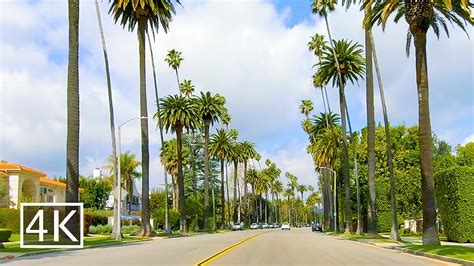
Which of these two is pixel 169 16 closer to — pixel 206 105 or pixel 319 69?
pixel 319 69

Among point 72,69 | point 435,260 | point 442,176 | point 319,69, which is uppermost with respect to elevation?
point 319,69

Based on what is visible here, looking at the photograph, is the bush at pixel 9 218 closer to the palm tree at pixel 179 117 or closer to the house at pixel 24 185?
the house at pixel 24 185

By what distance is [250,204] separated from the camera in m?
158

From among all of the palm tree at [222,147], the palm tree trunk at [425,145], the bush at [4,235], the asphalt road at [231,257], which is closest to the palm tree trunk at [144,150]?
the bush at [4,235]

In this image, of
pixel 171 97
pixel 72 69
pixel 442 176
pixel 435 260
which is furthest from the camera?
pixel 171 97

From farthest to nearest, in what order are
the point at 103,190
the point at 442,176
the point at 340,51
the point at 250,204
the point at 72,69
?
1. the point at 250,204
2. the point at 103,190
3. the point at 340,51
4. the point at 442,176
5. the point at 72,69

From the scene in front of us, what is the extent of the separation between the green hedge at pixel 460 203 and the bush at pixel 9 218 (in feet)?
122

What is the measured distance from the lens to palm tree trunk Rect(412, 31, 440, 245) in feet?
98.8

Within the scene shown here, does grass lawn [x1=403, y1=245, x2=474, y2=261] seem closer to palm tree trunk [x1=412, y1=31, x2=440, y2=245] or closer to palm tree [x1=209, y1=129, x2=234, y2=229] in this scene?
palm tree trunk [x1=412, y1=31, x2=440, y2=245]

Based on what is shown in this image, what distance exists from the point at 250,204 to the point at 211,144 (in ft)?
211

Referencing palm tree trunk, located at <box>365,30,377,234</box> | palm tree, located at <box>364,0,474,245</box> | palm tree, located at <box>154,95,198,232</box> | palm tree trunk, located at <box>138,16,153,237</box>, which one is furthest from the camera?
palm tree, located at <box>154,95,198,232</box>

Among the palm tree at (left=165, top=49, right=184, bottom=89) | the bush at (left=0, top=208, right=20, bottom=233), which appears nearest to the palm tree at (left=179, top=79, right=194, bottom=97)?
the palm tree at (left=165, top=49, right=184, bottom=89)

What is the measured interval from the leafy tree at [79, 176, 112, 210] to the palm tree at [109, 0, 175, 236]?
5364cm

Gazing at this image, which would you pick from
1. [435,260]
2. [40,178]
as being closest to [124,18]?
[40,178]
